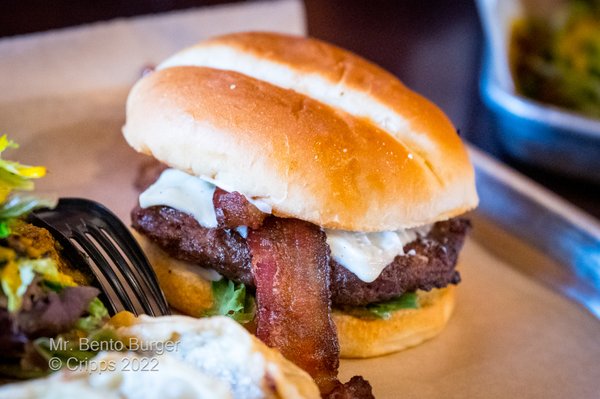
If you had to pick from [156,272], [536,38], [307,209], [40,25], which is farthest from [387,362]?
[536,38]

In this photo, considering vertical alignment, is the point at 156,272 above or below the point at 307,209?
below

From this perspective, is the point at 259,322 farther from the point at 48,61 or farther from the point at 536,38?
the point at 536,38

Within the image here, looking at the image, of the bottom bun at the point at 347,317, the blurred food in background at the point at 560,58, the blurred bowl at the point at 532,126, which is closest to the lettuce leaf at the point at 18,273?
the bottom bun at the point at 347,317

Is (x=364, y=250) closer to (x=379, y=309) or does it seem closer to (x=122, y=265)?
(x=379, y=309)

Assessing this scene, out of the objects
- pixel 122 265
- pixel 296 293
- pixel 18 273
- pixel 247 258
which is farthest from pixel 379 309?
pixel 18 273

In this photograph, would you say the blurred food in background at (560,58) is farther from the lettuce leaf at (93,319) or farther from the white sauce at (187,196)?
the lettuce leaf at (93,319)
